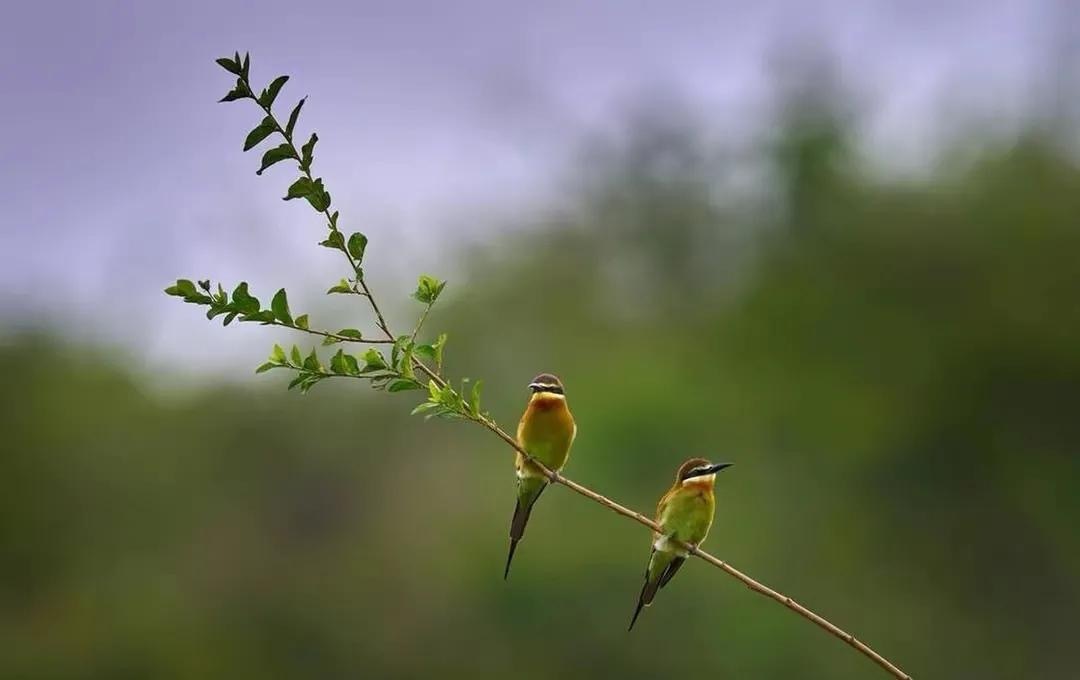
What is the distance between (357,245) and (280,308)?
0.18m

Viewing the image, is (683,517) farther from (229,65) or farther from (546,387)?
(229,65)

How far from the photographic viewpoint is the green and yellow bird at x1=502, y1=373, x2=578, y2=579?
10.9ft

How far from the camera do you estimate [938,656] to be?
59.6 ft

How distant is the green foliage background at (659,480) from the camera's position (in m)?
18.6

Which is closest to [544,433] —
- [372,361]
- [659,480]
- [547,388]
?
[547,388]

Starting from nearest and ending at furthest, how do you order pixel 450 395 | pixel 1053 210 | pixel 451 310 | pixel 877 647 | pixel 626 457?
pixel 450 395, pixel 877 647, pixel 1053 210, pixel 626 457, pixel 451 310

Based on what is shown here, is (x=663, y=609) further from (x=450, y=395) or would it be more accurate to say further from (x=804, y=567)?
(x=450, y=395)

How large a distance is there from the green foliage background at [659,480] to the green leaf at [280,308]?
1643 centimetres

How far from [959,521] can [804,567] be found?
8.16 feet

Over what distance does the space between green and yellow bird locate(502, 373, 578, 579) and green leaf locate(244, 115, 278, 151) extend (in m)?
1.38

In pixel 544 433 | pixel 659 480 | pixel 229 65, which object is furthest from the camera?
pixel 659 480

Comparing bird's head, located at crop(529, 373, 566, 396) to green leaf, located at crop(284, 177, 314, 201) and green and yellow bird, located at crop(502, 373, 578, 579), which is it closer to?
green and yellow bird, located at crop(502, 373, 578, 579)

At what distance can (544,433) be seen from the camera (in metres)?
3.49

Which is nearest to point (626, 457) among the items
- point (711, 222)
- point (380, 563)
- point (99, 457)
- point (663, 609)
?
point (663, 609)
